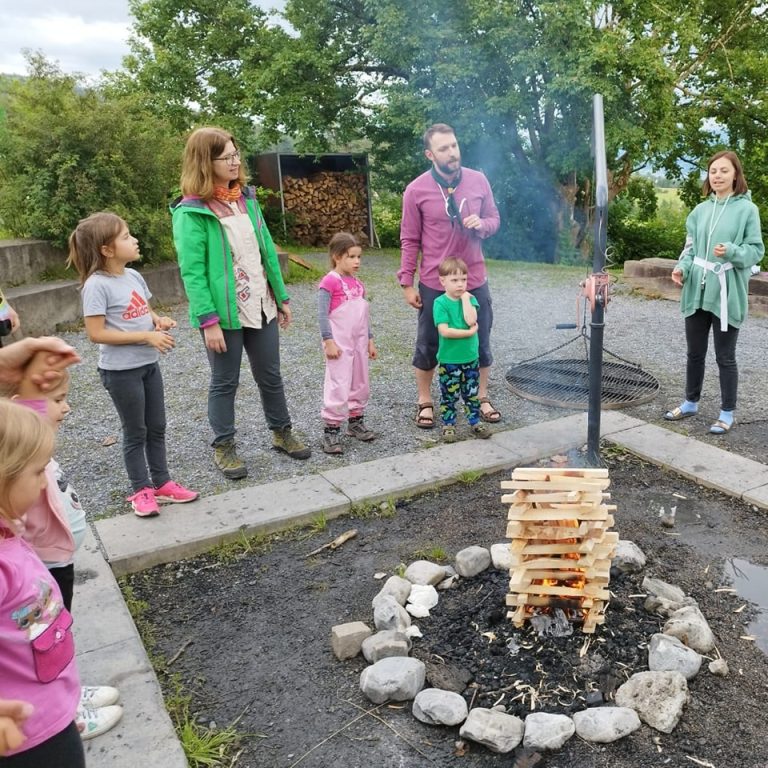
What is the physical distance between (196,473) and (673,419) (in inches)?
123

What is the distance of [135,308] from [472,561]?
1.92m

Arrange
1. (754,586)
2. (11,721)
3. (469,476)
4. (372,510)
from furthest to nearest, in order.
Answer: (469,476) < (372,510) < (754,586) < (11,721)

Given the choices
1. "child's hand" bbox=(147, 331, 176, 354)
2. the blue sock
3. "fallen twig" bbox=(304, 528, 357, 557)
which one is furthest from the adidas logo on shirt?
the blue sock

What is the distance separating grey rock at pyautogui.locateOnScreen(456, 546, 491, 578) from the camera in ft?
9.44

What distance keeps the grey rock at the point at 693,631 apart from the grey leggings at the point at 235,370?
248 centimetres

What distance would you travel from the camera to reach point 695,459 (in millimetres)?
3971

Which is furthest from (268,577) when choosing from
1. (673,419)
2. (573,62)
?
(573,62)

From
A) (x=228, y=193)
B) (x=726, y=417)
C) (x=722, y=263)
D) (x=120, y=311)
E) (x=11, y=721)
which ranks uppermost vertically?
(x=228, y=193)

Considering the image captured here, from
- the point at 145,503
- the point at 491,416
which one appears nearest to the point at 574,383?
the point at 491,416

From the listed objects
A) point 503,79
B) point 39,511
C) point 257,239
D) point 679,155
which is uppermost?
point 503,79

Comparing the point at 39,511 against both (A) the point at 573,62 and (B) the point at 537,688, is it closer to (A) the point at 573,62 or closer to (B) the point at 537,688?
(B) the point at 537,688

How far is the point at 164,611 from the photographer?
2.85m

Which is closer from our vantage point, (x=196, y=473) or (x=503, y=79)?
(x=196, y=473)

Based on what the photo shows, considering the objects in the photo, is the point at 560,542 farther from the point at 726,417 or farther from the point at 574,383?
the point at 574,383
